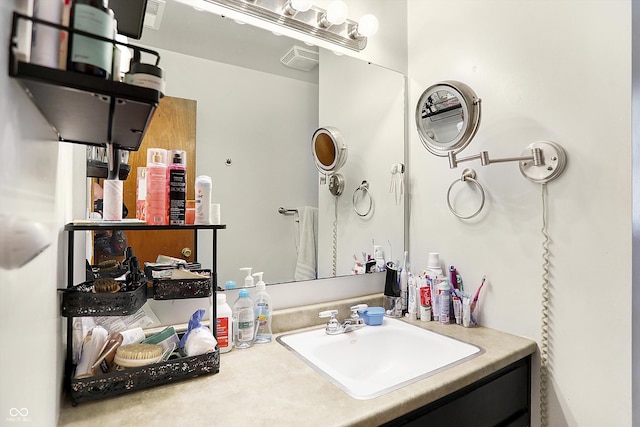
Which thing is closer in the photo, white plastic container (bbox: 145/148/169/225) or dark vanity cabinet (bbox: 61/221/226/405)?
dark vanity cabinet (bbox: 61/221/226/405)

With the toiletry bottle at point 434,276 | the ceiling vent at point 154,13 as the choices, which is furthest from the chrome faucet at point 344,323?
the ceiling vent at point 154,13

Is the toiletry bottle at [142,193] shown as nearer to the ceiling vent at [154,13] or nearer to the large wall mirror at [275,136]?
the large wall mirror at [275,136]

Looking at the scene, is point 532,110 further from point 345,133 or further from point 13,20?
point 13,20

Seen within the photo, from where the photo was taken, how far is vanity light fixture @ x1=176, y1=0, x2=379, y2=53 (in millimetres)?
1164

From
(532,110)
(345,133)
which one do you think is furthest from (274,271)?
(532,110)

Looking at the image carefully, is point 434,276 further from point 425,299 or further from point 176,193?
point 176,193

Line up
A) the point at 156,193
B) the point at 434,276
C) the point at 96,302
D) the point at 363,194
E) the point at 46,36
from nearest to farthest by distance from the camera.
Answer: the point at 46,36, the point at 96,302, the point at 156,193, the point at 434,276, the point at 363,194

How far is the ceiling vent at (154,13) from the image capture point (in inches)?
40.4

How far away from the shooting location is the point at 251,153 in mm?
1204

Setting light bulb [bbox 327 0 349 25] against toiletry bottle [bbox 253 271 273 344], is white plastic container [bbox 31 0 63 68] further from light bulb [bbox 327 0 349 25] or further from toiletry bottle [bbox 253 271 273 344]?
light bulb [bbox 327 0 349 25]

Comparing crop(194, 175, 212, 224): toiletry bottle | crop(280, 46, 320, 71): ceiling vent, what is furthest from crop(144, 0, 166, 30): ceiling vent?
crop(194, 175, 212, 224): toiletry bottle

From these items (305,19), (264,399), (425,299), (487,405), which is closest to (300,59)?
(305,19)

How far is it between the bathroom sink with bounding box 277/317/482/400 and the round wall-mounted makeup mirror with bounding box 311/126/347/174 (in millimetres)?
Result: 647

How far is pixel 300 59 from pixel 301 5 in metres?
0.18
